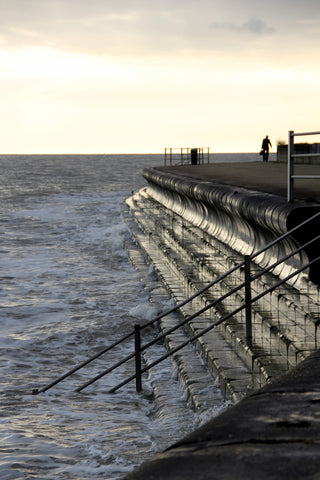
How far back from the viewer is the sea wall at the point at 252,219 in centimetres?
730

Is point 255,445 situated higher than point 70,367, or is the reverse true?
point 255,445

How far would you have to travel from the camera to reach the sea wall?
24.0 ft

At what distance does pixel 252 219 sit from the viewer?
920 cm

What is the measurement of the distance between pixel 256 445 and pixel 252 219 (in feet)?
21.8

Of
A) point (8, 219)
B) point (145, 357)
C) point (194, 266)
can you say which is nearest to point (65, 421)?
point (145, 357)

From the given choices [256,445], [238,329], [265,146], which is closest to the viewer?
[256,445]

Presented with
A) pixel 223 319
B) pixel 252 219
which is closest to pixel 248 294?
pixel 223 319

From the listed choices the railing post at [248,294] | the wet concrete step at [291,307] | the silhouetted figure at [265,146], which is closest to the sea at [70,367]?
the railing post at [248,294]

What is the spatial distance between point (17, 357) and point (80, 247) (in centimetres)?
1155

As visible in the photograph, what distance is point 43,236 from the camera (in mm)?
23156

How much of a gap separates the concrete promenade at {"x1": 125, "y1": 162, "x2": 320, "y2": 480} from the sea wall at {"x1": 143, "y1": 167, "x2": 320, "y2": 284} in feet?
12.8

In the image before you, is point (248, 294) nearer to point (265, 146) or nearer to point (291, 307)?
point (291, 307)

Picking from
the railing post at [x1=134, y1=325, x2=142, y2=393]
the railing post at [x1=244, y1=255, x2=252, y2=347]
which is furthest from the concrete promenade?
the railing post at [x1=134, y1=325, x2=142, y2=393]

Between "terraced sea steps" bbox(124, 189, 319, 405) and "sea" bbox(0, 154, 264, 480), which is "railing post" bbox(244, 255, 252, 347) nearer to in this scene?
"terraced sea steps" bbox(124, 189, 319, 405)
